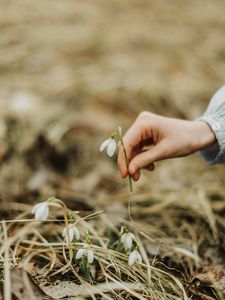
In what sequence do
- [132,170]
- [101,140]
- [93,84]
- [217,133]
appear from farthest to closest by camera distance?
[93,84] → [101,140] → [217,133] → [132,170]

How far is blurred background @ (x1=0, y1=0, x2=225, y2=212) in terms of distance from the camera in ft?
8.94

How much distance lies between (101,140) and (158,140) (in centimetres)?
154

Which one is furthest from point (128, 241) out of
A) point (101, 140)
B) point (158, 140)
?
point (101, 140)

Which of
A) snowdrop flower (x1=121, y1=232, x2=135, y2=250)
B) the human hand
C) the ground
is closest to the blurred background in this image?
the ground

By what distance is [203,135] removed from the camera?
5.71 ft

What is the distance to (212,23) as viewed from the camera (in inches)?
222

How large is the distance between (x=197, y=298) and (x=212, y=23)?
459cm

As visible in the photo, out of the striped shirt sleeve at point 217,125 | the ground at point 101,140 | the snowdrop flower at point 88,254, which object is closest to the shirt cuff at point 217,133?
the striped shirt sleeve at point 217,125

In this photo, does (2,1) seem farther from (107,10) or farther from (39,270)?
(39,270)

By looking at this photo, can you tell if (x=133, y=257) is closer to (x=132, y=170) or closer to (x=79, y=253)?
(x=79, y=253)

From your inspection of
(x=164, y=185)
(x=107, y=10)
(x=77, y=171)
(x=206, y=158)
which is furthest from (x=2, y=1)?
(x=206, y=158)

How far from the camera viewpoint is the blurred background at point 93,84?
272 cm

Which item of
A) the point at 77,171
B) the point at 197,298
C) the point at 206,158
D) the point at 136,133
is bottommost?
the point at 77,171

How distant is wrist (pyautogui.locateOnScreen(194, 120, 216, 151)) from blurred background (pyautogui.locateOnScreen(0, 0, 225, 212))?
29.4 inches
